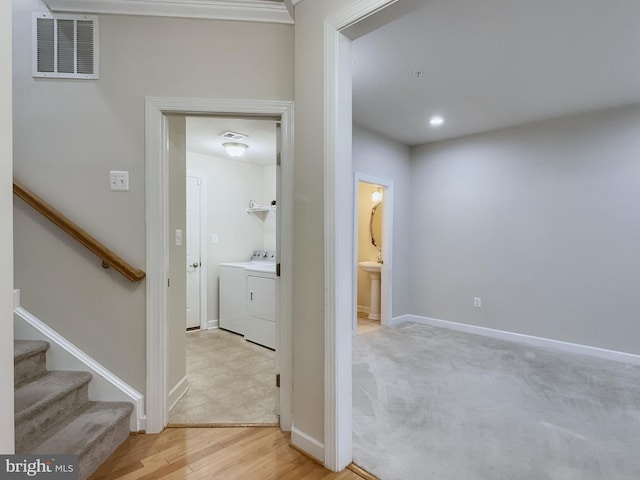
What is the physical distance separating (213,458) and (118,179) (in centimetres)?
171

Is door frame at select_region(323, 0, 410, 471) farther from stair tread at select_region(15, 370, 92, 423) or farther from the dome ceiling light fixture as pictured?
the dome ceiling light fixture

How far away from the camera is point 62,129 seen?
1.93 metres

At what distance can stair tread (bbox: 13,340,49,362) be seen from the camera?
1715 millimetres

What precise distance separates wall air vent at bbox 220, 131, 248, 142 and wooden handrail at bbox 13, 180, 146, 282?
1986 millimetres

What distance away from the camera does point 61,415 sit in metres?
1.72

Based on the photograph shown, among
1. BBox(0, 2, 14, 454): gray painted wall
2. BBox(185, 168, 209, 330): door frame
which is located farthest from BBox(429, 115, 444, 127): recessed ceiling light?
BBox(0, 2, 14, 454): gray painted wall

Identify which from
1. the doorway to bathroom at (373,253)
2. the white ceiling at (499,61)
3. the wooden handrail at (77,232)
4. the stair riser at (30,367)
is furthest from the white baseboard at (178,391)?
the white ceiling at (499,61)

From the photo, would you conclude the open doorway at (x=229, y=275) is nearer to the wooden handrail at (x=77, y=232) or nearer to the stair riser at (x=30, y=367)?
the wooden handrail at (x=77, y=232)

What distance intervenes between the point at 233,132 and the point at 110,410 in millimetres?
2751

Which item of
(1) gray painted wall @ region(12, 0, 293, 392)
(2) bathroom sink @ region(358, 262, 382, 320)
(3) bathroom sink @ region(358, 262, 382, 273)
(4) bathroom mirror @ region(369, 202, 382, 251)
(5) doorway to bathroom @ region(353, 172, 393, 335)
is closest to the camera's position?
(1) gray painted wall @ region(12, 0, 293, 392)

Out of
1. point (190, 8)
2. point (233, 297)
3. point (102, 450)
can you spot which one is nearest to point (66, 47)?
point (190, 8)

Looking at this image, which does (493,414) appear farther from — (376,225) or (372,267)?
(376,225)

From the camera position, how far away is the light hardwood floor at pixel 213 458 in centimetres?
158

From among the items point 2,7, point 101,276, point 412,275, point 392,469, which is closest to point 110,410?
point 101,276
